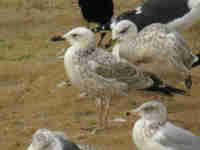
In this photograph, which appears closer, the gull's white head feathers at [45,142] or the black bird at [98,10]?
the gull's white head feathers at [45,142]

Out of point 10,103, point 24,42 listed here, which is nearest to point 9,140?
point 10,103

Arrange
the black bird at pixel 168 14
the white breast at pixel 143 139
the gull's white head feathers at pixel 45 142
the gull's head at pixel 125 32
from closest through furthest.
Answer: the gull's white head feathers at pixel 45 142
the white breast at pixel 143 139
the gull's head at pixel 125 32
the black bird at pixel 168 14

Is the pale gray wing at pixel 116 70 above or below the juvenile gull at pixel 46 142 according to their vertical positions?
below

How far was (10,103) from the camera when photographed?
7.11m

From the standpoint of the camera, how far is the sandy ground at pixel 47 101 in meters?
5.84

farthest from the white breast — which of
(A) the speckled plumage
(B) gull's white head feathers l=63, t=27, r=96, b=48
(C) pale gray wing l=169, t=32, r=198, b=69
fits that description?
(C) pale gray wing l=169, t=32, r=198, b=69

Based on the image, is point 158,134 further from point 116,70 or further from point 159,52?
point 159,52

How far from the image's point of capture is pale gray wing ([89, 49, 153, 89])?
601 centimetres

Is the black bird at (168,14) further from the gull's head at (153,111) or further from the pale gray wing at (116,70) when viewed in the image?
the gull's head at (153,111)

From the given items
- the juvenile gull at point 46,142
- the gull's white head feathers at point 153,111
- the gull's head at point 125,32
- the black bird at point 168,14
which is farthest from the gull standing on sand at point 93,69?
the black bird at point 168,14

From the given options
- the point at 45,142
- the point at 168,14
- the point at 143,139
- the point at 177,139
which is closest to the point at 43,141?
the point at 45,142

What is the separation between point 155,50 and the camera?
6.61 m

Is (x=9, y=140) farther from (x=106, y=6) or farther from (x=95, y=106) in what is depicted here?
(x=106, y=6)

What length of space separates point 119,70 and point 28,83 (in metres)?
2.03
